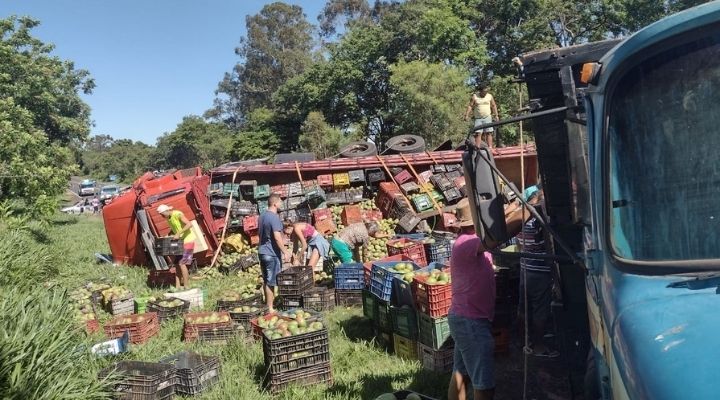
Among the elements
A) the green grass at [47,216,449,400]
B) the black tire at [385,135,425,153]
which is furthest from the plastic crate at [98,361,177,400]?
the black tire at [385,135,425,153]

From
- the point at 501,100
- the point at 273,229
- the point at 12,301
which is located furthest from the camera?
the point at 501,100

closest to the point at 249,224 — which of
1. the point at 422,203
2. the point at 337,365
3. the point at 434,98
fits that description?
the point at 422,203

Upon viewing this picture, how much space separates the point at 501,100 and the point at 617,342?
26806 mm

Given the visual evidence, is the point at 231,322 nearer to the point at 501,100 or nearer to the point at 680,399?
the point at 680,399

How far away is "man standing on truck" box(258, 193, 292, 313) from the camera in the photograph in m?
8.93

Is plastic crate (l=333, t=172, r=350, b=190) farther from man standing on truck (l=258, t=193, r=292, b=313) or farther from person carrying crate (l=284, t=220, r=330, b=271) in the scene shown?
man standing on truck (l=258, t=193, r=292, b=313)

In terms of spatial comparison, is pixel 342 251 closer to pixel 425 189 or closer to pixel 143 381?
pixel 425 189

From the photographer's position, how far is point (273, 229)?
8.87 m

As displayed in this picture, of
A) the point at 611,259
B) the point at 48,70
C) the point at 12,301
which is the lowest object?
the point at 12,301

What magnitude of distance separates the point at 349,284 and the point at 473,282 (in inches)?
191

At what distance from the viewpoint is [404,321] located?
6.57 metres

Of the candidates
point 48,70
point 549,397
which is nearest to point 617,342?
point 549,397

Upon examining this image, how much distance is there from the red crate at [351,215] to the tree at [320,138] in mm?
18986

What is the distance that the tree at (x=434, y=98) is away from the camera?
2745cm
